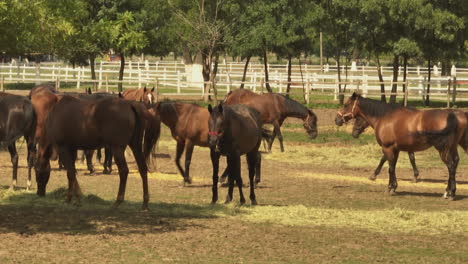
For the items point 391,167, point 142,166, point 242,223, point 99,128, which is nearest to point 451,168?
point 391,167

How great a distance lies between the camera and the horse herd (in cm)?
1504

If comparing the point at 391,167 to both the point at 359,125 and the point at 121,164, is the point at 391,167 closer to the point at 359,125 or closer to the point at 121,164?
the point at 359,125

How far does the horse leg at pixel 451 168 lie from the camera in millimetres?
18859

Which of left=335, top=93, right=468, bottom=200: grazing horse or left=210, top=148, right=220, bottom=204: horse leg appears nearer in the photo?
left=210, top=148, right=220, bottom=204: horse leg

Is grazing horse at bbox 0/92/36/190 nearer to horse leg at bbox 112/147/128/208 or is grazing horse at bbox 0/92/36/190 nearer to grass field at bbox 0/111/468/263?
grass field at bbox 0/111/468/263

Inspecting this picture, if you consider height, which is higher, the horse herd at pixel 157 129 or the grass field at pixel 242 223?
the horse herd at pixel 157 129

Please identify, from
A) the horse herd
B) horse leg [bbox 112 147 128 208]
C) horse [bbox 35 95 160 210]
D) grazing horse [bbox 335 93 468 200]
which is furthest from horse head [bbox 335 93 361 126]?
horse leg [bbox 112 147 128 208]

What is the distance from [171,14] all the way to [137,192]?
36.4 m

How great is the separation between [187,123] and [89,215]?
259 inches

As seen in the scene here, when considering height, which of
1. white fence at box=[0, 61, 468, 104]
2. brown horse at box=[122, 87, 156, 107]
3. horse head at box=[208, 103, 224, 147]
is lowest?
white fence at box=[0, 61, 468, 104]

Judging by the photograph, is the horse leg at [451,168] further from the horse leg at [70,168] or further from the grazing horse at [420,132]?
the horse leg at [70,168]

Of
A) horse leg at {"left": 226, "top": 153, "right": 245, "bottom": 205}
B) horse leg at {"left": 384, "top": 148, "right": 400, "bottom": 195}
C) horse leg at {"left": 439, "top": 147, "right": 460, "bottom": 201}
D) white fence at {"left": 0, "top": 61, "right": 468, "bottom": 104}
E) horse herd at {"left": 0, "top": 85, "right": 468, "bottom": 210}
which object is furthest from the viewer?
white fence at {"left": 0, "top": 61, "right": 468, "bottom": 104}

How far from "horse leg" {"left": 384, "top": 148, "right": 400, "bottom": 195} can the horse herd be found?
0.02m

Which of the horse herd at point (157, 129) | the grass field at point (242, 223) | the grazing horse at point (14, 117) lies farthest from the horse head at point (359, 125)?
the grazing horse at point (14, 117)
